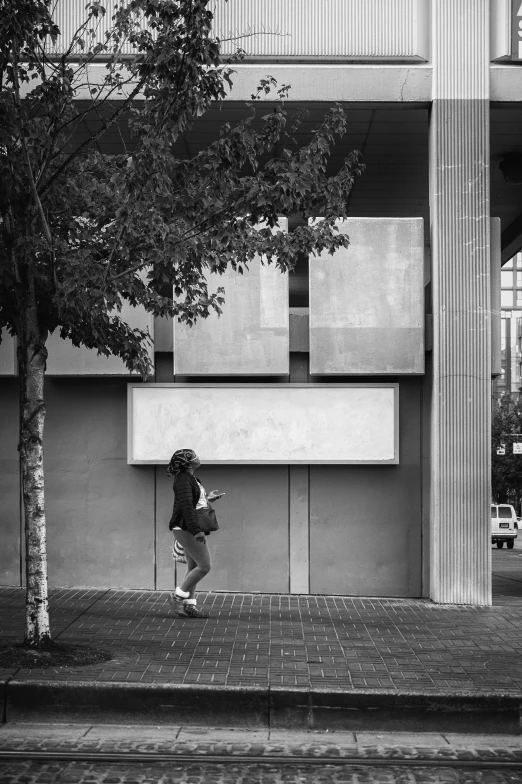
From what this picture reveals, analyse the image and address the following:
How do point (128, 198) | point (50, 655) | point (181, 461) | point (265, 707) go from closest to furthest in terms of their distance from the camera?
1. point (265, 707)
2. point (50, 655)
3. point (128, 198)
4. point (181, 461)

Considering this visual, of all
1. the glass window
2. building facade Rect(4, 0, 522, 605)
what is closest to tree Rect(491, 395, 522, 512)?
building facade Rect(4, 0, 522, 605)

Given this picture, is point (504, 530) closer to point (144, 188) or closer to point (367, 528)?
point (367, 528)

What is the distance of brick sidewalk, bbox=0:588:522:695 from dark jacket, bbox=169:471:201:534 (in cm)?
98

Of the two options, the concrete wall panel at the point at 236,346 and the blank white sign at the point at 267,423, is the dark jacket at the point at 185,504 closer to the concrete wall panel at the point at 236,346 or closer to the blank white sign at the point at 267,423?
the blank white sign at the point at 267,423

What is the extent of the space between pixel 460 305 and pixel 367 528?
2907 millimetres

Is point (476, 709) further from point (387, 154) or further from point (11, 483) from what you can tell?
point (387, 154)

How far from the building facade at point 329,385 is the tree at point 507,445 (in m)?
47.2

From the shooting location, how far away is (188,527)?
33.1 ft

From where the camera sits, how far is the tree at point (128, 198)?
331 inches

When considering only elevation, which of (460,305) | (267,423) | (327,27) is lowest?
(267,423)

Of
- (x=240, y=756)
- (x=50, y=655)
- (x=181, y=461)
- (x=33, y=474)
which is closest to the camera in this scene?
(x=240, y=756)

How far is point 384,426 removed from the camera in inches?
478

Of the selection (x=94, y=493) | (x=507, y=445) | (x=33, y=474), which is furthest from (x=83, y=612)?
(x=507, y=445)

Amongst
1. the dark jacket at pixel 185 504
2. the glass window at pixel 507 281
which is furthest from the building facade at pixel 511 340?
the dark jacket at pixel 185 504
